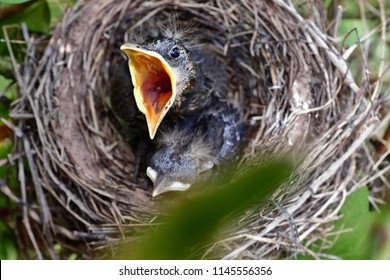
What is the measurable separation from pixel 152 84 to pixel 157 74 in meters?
0.03

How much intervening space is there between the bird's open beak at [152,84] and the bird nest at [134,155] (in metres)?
0.25

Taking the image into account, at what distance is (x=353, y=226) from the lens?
1.20 metres

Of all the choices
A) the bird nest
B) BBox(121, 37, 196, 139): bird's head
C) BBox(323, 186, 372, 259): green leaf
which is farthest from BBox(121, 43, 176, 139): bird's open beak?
BBox(323, 186, 372, 259): green leaf

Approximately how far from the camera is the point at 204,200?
25cm

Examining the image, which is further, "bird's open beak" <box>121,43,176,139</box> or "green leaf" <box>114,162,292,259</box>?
"bird's open beak" <box>121,43,176,139</box>

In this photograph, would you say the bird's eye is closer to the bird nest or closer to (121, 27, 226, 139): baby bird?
(121, 27, 226, 139): baby bird

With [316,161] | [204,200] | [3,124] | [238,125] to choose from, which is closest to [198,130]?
[238,125]

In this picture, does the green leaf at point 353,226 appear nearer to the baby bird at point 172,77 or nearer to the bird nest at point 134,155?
the bird nest at point 134,155

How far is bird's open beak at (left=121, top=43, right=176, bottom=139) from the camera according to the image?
4.05 feet

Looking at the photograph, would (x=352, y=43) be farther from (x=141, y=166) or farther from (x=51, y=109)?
(x=51, y=109)

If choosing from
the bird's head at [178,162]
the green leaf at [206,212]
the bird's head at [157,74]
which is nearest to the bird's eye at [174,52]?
the bird's head at [157,74]

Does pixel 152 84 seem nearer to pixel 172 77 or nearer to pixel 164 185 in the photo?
pixel 172 77

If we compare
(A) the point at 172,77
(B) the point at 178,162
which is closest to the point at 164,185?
(B) the point at 178,162
